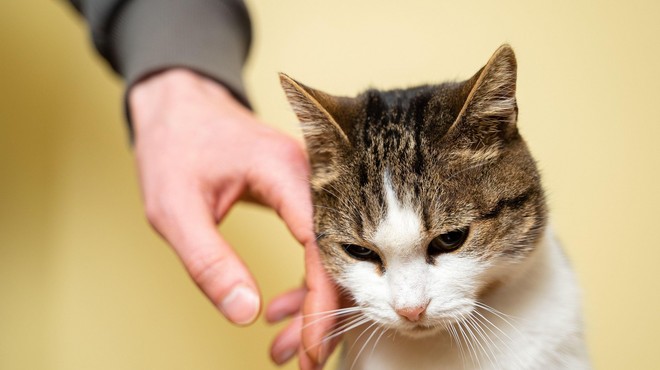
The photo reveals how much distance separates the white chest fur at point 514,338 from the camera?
95 centimetres

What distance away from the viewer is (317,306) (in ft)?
3.28

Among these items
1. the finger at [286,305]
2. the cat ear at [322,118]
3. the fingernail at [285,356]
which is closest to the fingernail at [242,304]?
the cat ear at [322,118]

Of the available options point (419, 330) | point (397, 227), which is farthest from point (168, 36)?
point (419, 330)

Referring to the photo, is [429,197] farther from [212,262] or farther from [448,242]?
[212,262]

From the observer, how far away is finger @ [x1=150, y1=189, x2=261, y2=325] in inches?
39.2

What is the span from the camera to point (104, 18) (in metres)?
1.33

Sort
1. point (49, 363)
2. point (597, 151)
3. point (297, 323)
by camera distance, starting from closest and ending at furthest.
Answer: point (297, 323), point (597, 151), point (49, 363)

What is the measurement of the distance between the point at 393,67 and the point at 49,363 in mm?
1419

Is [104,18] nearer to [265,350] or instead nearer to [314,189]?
[314,189]

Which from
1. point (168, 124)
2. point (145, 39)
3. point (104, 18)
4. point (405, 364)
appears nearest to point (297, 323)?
point (405, 364)

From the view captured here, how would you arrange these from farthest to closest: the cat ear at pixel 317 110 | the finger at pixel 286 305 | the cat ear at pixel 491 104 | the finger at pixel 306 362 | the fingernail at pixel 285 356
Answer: the finger at pixel 286 305 < the fingernail at pixel 285 356 < the finger at pixel 306 362 < the cat ear at pixel 317 110 < the cat ear at pixel 491 104

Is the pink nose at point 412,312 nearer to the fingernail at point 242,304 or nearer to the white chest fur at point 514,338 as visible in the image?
the white chest fur at point 514,338

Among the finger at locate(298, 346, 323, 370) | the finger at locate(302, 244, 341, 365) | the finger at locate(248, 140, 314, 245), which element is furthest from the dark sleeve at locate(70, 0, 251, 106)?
the finger at locate(298, 346, 323, 370)

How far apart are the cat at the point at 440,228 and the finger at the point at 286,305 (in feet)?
1.53
